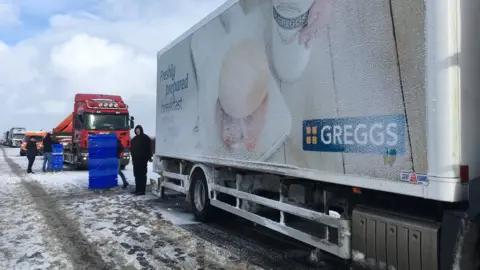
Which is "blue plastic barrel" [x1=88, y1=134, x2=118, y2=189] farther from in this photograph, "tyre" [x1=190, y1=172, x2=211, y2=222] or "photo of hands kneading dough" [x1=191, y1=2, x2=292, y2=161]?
"photo of hands kneading dough" [x1=191, y1=2, x2=292, y2=161]

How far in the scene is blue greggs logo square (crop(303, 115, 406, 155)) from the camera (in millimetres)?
3432

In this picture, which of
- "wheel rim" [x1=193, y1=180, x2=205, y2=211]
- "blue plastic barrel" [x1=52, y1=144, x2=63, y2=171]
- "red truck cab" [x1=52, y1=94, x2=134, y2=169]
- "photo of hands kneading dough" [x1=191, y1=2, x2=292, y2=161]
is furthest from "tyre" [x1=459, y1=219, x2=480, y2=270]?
"blue plastic barrel" [x1=52, y1=144, x2=63, y2=171]

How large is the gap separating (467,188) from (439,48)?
1.06 meters

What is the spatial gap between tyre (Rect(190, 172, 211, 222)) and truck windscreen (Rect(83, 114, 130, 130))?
12.3m

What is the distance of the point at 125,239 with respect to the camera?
21.3ft

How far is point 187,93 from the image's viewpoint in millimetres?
8312

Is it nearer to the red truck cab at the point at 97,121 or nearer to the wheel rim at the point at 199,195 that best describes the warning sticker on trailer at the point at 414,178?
the wheel rim at the point at 199,195

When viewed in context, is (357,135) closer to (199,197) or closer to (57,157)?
(199,197)

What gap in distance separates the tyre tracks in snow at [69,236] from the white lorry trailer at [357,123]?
2.23 meters

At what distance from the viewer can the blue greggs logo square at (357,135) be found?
3432 mm

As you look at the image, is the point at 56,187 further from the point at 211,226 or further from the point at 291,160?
the point at 291,160

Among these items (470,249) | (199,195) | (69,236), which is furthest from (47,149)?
(470,249)

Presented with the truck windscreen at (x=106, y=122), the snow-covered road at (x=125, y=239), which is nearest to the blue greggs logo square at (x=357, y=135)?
the snow-covered road at (x=125, y=239)

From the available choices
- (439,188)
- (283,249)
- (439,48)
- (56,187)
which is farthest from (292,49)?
(56,187)
